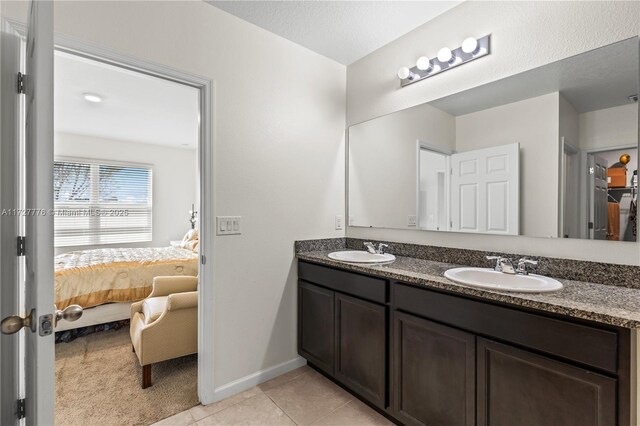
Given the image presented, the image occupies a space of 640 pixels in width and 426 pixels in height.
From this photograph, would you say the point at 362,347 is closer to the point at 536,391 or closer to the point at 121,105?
the point at 536,391

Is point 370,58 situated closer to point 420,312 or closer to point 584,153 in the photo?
point 584,153

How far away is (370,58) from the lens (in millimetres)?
2455

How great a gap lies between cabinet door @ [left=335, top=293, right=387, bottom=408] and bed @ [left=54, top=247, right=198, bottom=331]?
217 cm

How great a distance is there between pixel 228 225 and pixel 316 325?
940 millimetres

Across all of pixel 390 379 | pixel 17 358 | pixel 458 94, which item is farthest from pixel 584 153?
pixel 17 358

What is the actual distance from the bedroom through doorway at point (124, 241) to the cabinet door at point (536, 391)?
1706 millimetres

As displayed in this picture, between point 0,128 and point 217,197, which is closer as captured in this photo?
point 0,128

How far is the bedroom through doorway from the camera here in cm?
207

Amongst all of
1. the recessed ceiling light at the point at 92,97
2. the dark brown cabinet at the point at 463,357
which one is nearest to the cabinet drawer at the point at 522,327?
the dark brown cabinet at the point at 463,357

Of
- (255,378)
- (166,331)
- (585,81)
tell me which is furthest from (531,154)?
(166,331)

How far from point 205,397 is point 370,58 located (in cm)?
269

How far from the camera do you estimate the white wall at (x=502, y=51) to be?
55.8 inches

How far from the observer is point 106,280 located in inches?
120

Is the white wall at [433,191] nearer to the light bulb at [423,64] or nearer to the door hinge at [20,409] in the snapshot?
the light bulb at [423,64]
